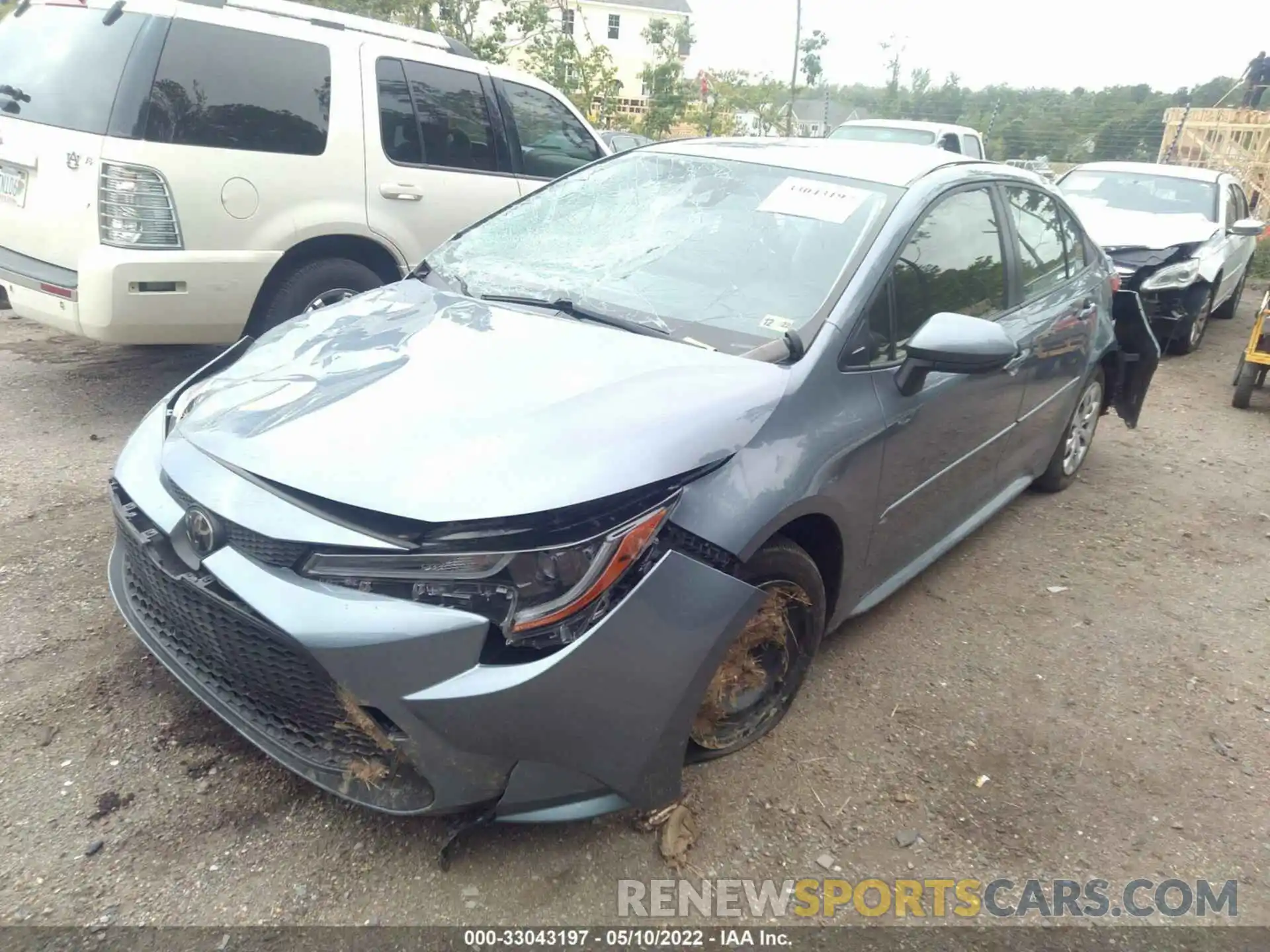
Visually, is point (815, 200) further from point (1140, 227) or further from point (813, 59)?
point (813, 59)

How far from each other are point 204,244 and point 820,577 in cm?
344

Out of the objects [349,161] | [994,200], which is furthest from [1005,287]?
[349,161]

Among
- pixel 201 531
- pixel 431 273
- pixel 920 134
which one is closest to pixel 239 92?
pixel 431 273

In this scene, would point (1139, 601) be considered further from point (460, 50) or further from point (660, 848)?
point (460, 50)

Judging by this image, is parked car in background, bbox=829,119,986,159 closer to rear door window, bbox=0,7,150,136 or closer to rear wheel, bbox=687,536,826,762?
rear door window, bbox=0,7,150,136

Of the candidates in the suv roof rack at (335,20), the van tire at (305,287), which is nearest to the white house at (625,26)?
the suv roof rack at (335,20)

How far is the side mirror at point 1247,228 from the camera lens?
27.5ft

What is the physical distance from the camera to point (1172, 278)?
7586 mm

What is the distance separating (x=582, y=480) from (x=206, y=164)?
11.1 ft

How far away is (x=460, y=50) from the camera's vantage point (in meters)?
5.79

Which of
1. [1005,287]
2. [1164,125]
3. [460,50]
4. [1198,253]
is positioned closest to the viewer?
[1005,287]

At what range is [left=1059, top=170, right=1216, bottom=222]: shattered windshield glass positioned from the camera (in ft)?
29.2

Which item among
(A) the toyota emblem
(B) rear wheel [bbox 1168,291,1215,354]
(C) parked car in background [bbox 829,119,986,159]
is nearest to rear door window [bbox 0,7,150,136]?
(A) the toyota emblem

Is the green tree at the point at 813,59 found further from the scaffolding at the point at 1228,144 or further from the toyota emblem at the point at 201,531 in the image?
the toyota emblem at the point at 201,531
